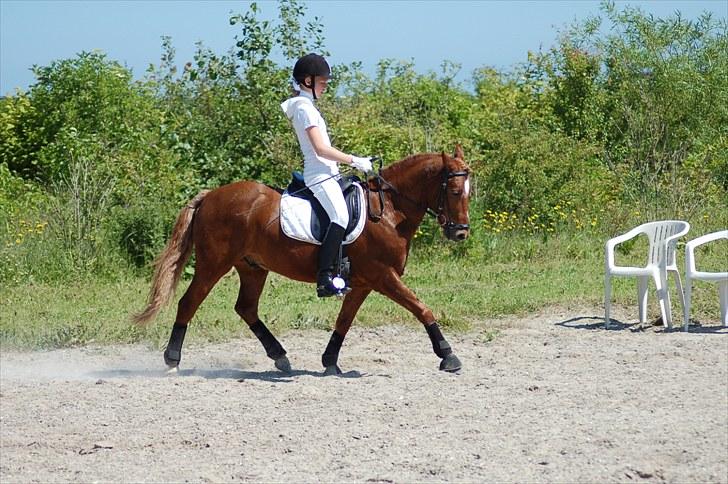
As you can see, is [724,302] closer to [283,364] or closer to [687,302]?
[687,302]

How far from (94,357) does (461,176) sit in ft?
13.1

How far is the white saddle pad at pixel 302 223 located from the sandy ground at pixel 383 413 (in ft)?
3.89

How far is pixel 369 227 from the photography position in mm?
8953

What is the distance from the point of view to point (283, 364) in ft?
30.6

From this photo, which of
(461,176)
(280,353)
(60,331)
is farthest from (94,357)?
(461,176)

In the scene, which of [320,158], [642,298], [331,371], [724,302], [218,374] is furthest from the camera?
[642,298]

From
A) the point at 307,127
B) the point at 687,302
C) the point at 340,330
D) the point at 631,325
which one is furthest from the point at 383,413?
the point at 631,325

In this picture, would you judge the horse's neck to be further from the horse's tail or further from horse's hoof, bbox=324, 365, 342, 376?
the horse's tail

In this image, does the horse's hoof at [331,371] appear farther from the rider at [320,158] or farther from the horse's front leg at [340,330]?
the rider at [320,158]

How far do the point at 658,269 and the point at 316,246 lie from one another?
12.8 ft

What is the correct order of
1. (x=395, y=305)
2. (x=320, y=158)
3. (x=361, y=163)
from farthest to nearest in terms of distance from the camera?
(x=395, y=305) → (x=320, y=158) → (x=361, y=163)

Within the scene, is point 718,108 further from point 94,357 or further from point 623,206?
point 94,357

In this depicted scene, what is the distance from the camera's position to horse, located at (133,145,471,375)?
349 inches

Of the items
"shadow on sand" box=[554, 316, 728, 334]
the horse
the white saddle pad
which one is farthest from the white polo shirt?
"shadow on sand" box=[554, 316, 728, 334]
